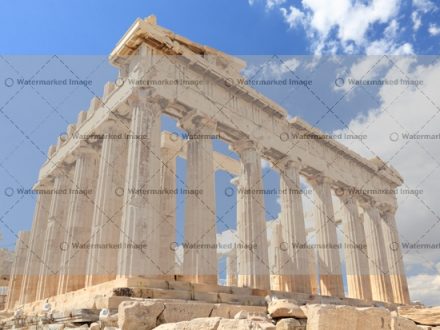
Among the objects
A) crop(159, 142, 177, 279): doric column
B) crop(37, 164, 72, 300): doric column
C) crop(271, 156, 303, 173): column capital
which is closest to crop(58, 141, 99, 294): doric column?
crop(37, 164, 72, 300): doric column

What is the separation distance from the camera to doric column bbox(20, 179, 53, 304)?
95.1 feet

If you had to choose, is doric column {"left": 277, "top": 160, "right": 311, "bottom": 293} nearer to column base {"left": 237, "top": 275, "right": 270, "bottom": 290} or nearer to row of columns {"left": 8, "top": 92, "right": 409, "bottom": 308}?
row of columns {"left": 8, "top": 92, "right": 409, "bottom": 308}

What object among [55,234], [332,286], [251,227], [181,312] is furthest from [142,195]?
[332,286]

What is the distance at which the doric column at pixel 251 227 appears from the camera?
75.5 feet

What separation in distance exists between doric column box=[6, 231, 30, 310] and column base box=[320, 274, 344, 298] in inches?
863

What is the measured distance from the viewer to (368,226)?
37.2m

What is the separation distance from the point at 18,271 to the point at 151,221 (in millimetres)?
20515

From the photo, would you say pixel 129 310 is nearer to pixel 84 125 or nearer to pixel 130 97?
pixel 130 97

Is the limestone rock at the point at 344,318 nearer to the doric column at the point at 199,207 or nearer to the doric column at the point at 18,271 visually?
the doric column at the point at 199,207

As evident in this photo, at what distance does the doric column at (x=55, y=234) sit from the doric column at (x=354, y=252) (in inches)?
842

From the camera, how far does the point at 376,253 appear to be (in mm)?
36781

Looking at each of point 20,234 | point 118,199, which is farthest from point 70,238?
point 20,234

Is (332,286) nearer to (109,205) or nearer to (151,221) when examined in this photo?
(151,221)

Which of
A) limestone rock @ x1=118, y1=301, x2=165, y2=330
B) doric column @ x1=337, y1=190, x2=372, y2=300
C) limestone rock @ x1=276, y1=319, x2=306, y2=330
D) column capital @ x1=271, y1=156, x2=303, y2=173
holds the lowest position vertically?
limestone rock @ x1=276, y1=319, x2=306, y2=330
